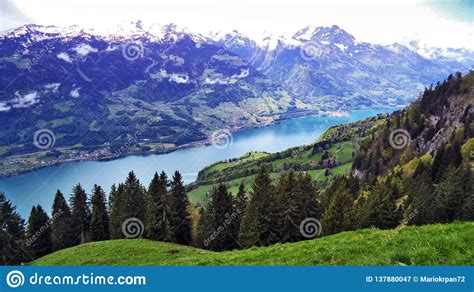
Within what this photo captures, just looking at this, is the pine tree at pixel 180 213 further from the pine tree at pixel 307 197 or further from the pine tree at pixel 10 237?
the pine tree at pixel 10 237

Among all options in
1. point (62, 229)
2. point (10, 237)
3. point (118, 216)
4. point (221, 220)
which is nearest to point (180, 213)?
point (221, 220)

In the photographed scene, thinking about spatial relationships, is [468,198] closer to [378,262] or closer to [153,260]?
[153,260]

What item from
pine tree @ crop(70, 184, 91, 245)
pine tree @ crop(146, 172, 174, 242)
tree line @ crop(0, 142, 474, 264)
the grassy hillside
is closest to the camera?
the grassy hillside

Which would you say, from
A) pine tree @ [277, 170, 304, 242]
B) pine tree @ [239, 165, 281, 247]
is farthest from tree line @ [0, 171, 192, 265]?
pine tree @ [277, 170, 304, 242]

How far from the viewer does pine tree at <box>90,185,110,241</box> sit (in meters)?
69.9

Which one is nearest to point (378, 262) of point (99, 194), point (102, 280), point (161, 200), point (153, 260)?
point (102, 280)

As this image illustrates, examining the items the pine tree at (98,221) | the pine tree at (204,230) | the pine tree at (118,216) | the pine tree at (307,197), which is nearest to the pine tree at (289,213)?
the pine tree at (307,197)

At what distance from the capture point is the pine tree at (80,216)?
7162cm

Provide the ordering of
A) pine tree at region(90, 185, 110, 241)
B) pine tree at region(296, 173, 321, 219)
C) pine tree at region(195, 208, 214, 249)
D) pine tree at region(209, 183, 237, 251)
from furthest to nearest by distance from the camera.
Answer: pine tree at region(90, 185, 110, 241) → pine tree at region(195, 208, 214, 249) → pine tree at region(209, 183, 237, 251) → pine tree at region(296, 173, 321, 219)

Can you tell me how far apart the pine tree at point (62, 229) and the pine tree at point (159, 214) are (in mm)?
20730

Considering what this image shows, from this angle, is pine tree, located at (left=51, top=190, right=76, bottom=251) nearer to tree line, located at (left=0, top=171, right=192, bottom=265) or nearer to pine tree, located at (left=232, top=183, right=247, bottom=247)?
tree line, located at (left=0, top=171, right=192, bottom=265)

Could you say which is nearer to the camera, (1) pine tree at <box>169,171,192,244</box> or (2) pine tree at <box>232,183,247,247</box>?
(2) pine tree at <box>232,183,247,247</box>

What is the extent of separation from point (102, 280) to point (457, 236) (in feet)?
42.0

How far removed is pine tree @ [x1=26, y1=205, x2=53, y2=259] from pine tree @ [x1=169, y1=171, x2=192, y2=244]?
25.6 meters
